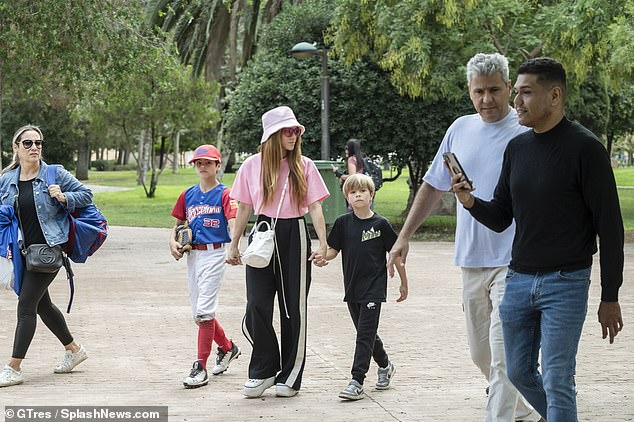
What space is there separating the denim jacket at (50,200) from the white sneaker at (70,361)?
84 centimetres

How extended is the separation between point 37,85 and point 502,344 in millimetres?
14505

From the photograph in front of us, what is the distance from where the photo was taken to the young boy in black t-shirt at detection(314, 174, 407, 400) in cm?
692

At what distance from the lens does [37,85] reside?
18438mm

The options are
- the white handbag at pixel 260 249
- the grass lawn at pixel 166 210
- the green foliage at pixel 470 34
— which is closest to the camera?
the white handbag at pixel 260 249

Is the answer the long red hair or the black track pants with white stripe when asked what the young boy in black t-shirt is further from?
the long red hair

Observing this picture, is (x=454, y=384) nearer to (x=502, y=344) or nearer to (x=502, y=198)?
(x=502, y=344)

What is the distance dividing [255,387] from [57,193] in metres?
1.97

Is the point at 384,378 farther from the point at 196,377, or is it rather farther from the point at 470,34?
the point at 470,34

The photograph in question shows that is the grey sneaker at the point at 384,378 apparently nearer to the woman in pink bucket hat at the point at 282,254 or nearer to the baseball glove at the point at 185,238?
the woman in pink bucket hat at the point at 282,254

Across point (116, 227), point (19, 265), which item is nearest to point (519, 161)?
point (19, 265)

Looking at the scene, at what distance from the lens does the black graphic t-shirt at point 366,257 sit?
6.98 m

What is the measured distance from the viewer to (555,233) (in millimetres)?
4586

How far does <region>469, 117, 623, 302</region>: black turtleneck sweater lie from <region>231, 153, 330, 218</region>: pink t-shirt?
8.07 ft

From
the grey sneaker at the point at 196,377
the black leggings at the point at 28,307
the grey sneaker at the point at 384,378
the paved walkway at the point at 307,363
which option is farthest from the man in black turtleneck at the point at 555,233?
the black leggings at the point at 28,307
